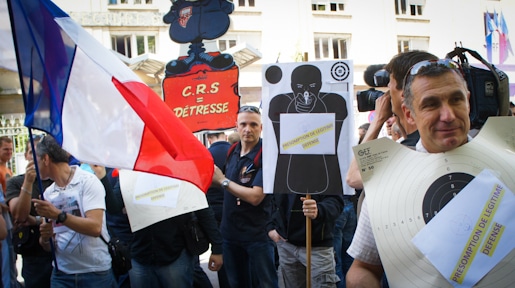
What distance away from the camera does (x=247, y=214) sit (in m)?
3.98

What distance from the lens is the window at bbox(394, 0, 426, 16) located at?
20.9 metres

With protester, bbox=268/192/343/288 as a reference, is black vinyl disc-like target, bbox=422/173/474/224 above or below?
above

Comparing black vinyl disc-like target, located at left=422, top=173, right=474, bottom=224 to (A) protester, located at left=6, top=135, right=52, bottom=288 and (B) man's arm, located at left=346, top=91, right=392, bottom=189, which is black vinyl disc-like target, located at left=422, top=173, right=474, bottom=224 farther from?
(A) protester, located at left=6, top=135, right=52, bottom=288

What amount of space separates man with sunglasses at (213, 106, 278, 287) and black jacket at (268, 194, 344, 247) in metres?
0.24

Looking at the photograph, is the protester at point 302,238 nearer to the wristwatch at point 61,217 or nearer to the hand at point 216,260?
the hand at point 216,260

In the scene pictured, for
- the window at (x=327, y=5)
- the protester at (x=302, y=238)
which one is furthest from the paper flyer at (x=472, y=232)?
the window at (x=327, y=5)

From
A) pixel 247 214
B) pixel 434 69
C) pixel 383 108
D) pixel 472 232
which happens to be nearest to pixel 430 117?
pixel 434 69

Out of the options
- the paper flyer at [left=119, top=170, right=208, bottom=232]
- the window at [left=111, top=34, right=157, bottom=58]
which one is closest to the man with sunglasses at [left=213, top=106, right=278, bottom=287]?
the paper flyer at [left=119, top=170, right=208, bottom=232]

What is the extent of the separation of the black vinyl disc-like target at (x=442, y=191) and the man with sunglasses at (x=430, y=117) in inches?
4.1

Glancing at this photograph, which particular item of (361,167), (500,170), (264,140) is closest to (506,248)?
(500,170)

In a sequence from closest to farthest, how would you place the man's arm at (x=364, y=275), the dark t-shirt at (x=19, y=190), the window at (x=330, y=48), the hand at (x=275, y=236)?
1. the man's arm at (x=364, y=275)
2. the dark t-shirt at (x=19, y=190)
3. the hand at (x=275, y=236)
4. the window at (x=330, y=48)

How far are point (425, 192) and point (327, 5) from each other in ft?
65.4

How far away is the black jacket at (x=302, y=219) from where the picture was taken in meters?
3.53

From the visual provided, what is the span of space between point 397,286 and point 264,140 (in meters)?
1.97
